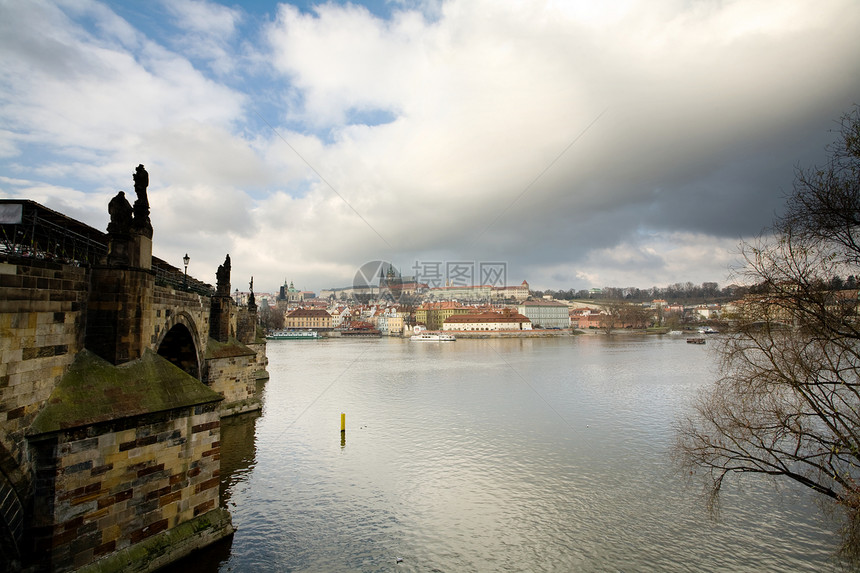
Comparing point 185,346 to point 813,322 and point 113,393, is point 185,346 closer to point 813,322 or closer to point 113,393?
point 113,393

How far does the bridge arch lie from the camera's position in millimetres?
18078

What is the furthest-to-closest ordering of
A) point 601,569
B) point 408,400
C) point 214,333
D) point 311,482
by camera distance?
point 408,400, point 214,333, point 311,482, point 601,569

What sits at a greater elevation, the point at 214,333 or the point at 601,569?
the point at 214,333

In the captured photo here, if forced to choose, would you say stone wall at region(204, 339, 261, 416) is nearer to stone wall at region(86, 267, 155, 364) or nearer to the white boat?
stone wall at region(86, 267, 155, 364)

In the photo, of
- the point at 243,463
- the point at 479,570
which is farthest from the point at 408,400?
the point at 479,570

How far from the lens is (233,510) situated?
41.1ft

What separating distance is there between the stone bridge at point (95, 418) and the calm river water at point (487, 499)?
1.68 m

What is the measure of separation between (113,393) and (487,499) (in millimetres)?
9749

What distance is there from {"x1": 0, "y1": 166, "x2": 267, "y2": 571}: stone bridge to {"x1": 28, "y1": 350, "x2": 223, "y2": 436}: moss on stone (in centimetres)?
2

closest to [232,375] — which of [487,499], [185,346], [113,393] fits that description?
[185,346]

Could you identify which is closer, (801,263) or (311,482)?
(801,263)

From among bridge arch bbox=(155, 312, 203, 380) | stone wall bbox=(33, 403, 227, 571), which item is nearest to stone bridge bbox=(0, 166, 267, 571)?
stone wall bbox=(33, 403, 227, 571)

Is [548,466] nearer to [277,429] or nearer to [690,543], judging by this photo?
[690,543]

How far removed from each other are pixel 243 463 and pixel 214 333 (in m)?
9.60
